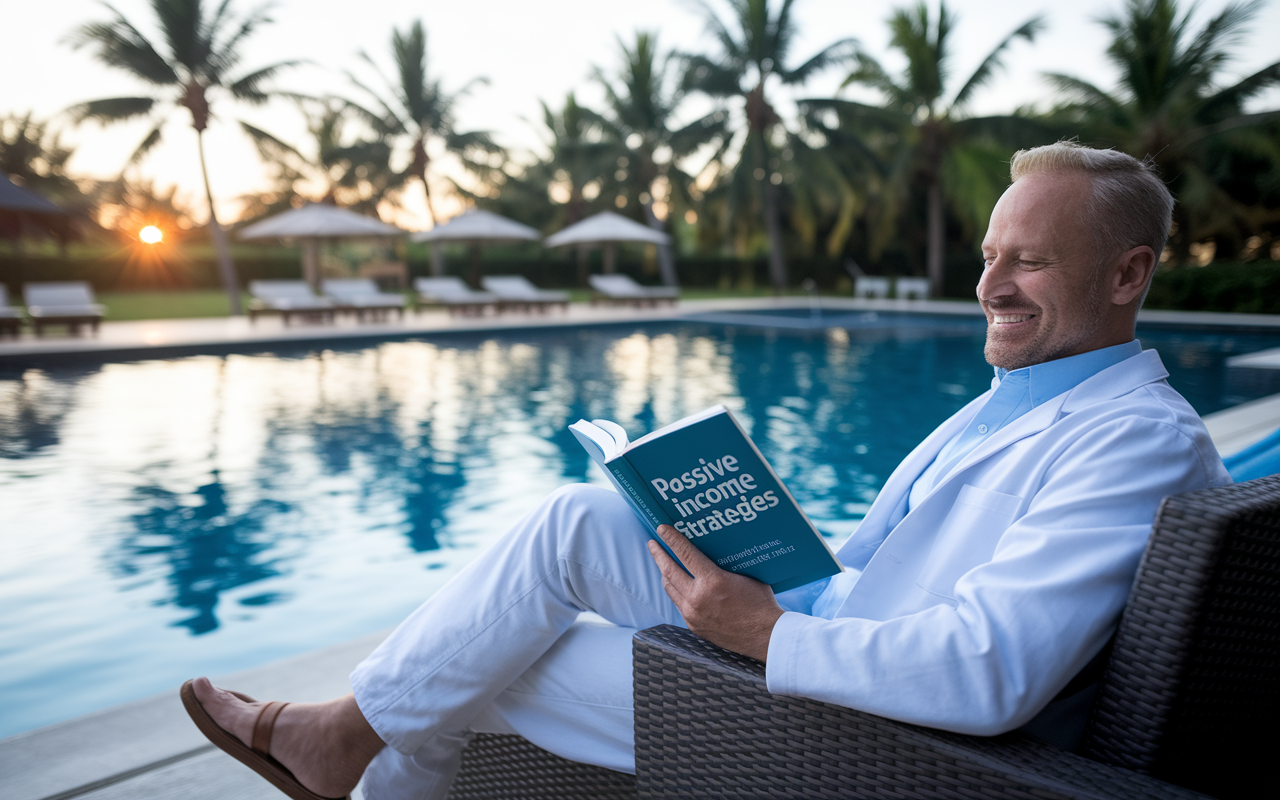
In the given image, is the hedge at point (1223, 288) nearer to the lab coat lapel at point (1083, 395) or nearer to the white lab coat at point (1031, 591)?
the lab coat lapel at point (1083, 395)

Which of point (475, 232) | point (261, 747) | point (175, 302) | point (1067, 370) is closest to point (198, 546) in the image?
point (261, 747)

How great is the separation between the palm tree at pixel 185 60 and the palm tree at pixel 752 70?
Answer: 10.6 m

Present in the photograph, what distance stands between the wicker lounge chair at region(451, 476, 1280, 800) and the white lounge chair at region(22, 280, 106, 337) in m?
12.1

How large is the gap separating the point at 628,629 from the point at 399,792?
45cm

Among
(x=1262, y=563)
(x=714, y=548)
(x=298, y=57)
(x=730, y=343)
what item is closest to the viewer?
(x=1262, y=563)

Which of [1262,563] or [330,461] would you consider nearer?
[1262,563]

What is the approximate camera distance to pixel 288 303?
13.1 metres

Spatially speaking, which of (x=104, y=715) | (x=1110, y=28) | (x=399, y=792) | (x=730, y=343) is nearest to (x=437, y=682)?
(x=399, y=792)

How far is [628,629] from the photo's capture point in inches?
52.2

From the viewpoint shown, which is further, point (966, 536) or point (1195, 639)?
point (966, 536)

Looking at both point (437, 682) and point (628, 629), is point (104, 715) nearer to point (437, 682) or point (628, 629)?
point (437, 682)

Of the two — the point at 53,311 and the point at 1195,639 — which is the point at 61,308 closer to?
the point at 53,311

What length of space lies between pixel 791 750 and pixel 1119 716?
362 mm

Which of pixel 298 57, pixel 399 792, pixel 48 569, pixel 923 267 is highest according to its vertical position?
pixel 298 57
